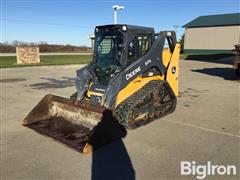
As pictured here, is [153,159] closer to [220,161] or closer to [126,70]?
[220,161]

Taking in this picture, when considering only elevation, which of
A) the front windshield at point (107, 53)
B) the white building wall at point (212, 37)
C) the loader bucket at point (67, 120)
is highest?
the white building wall at point (212, 37)

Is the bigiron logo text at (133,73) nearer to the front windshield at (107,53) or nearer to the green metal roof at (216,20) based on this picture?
the front windshield at (107,53)

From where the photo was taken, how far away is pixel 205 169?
142 inches

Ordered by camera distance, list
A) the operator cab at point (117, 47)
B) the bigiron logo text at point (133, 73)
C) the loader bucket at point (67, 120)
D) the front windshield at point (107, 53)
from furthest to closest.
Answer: the front windshield at point (107, 53), the operator cab at point (117, 47), the bigiron logo text at point (133, 73), the loader bucket at point (67, 120)

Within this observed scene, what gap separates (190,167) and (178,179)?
1.40ft

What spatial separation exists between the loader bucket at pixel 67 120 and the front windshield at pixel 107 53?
3.62 ft

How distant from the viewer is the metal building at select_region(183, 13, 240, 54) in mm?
42625

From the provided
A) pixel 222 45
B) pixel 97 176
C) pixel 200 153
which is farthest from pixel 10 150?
pixel 222 45

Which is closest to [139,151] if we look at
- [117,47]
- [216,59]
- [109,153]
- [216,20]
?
[109,153]

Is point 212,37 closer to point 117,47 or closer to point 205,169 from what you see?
point 117,47

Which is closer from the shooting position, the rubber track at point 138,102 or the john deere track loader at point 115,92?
the john deere track loader at point 115,92

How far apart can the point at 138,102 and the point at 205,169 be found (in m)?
2.03

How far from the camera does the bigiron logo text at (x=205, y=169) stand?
11.5 ft

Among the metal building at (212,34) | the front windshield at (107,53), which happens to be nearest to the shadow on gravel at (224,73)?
the front windshield at (107,53)
